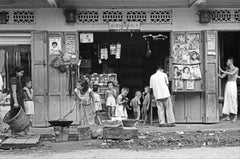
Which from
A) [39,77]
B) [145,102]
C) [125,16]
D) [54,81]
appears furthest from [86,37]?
[145,102]

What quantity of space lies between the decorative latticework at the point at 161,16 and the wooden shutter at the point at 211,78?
1.11m

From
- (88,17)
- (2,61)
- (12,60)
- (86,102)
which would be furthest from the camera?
(12,60)

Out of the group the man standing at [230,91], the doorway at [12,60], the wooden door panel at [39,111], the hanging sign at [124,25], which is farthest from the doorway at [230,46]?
the doorway at [12,60]

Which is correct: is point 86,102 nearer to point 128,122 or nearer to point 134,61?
point 128,122

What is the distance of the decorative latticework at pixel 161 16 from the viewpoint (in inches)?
503

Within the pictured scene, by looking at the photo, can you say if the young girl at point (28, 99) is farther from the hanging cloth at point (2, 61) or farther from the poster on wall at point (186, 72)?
the poster on wall at point (186, 72)

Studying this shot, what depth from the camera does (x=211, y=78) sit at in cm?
1277

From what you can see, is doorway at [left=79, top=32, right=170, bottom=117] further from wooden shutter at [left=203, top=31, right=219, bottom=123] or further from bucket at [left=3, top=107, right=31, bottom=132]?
bucket at [left=3, top=107, right=31, bottom=132]

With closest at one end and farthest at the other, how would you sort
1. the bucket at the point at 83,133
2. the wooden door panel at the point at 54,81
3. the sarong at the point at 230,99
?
the bucket at the point at 83,133, the wooden door panel at the point at 54,81, the sarong at the point at 230,99

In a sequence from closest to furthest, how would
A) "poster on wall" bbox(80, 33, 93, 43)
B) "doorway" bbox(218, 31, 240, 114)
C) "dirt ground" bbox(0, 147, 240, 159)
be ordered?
"dirt ground" bbox(0, 147, 240, 159), "poster on wall" bbox(80, 33, 93, 43), "doorway" bbox(218, 31, 240, 114)

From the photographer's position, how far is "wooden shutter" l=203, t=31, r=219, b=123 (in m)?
12.7

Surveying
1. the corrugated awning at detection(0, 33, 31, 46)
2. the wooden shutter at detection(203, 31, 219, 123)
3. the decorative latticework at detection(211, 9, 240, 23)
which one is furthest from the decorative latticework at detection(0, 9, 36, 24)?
the decorative latticework at detection(211, 9, 240, 23)

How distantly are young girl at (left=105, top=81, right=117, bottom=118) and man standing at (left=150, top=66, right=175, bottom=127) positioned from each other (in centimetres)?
121

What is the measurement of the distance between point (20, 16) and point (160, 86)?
4437 mm
